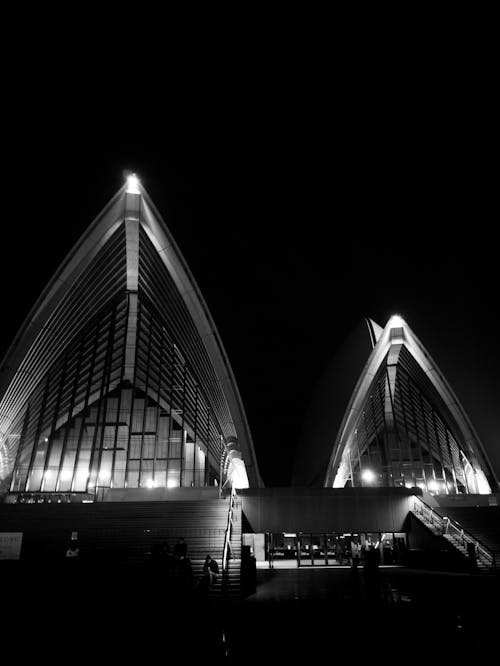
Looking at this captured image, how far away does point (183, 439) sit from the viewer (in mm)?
29609

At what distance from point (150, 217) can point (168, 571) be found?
47.0 feet

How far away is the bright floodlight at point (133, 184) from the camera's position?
1986cm

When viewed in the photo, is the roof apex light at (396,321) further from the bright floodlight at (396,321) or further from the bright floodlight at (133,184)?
the bright floodlight at (133,184)

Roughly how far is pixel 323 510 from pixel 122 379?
53.0ft

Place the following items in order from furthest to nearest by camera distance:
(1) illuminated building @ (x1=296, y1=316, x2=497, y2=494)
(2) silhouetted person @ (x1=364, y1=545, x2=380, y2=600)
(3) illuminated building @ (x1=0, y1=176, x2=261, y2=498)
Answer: (1) illuminated building @ (x1=296, y1=316, x2=497, y2=494), (3) illuminated building @ (x1=0, y1=176, x2=261, y2=498), (2) silhouetted person @ (x1=364, y1=545, x2=380, y2=600)

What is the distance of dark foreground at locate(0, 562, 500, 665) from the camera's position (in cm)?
500

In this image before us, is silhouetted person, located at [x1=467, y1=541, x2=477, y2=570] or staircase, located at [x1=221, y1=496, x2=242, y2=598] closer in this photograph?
staircase, located at [x1=221, y1=496, x2=242, y2=598]

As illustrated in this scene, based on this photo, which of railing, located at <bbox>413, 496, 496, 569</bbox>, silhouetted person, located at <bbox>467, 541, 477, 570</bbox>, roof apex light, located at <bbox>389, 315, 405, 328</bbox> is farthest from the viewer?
roof apex light, located at <bbox>389, 315, 405, 328</bbox>

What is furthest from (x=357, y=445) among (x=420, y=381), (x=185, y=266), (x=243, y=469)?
(x=185, y=266)

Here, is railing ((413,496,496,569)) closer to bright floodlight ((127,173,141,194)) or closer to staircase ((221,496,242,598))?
staircase ((221,496,242,598))

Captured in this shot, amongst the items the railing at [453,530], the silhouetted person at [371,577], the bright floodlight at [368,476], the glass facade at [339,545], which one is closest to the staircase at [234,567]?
the silhouetted person at [371,577]

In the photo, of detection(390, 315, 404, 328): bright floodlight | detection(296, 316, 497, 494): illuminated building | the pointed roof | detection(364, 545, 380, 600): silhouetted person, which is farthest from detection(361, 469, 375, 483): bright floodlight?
detection(364, 545, 380, 600): silhouetted person

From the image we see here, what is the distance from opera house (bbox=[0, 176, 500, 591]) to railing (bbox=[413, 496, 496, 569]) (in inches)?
2.4

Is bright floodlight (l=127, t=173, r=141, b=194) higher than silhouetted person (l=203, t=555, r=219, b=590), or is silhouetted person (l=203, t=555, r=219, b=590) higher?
bright floodlight (l=127, t=173, r=141, b=194)
